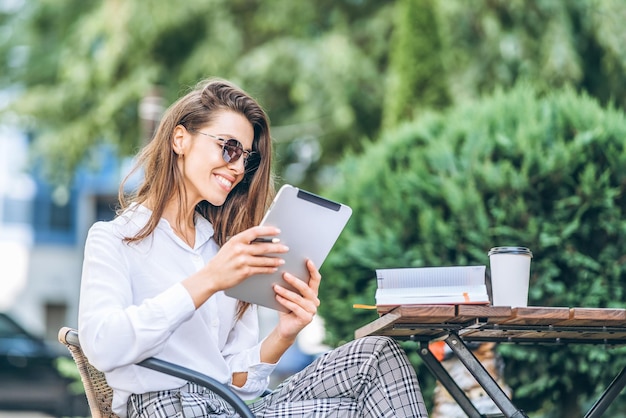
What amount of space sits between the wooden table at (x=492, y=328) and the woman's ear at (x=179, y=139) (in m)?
0.79

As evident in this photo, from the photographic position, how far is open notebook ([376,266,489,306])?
2.56 metres

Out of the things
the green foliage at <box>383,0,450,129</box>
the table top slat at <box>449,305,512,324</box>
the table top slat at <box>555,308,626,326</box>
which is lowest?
the table top slat at <box>555,308,626,326</box>

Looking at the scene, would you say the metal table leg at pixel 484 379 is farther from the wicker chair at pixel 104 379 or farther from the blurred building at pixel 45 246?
the blurred building at pixel 45 246

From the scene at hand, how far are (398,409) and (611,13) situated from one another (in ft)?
23.5

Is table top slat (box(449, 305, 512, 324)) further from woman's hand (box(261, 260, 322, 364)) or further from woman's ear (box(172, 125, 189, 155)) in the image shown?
woman's ear (box(172, 125, 189, 155))

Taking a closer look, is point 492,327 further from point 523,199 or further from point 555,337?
point 523,199

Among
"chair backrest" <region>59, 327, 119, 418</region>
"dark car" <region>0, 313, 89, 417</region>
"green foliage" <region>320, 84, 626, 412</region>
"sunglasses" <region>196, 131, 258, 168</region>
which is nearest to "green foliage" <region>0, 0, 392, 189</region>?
"dark car" <region>0, 313, 89, 417</region>

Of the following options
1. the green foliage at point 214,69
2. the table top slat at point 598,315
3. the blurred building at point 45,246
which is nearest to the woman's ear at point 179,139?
the table top slat at point 598,315

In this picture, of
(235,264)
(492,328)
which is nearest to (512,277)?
(492,328)

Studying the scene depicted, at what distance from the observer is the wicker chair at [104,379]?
2523 millimetres

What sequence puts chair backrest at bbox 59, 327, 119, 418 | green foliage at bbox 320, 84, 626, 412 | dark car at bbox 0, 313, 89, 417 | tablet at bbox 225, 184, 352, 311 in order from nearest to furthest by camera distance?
1. tablet at bbox 225, 184, 352, 311
2. chair backrest at bbox 59, 327, 119, 418
3. green foliage at bbox 320, 84, 626, 412
4. dark car at bbox 0, 313, 89, 417

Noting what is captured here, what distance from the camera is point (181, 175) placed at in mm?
2945

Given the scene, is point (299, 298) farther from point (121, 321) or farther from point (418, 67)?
point (418, 67)

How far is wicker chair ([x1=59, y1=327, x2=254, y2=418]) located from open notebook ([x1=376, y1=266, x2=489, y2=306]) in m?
0.48
